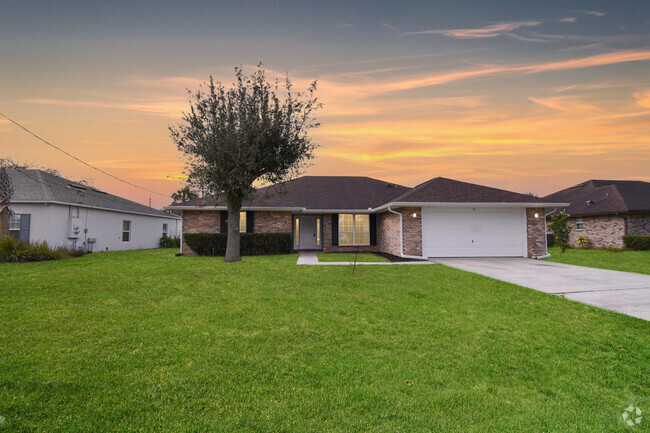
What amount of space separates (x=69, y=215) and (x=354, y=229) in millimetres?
15352

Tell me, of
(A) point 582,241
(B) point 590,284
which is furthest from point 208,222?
(A) point 582,241

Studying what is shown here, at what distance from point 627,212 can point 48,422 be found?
26296 millimetres

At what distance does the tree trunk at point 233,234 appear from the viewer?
13116 mm

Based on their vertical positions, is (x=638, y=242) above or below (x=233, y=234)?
below

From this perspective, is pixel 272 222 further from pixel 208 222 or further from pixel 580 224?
pixel 580 224

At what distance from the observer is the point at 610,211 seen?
1916cm

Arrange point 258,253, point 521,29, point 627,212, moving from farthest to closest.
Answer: point 627,212 < point 258,253 < point 521,29

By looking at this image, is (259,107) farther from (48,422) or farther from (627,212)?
(627,212)

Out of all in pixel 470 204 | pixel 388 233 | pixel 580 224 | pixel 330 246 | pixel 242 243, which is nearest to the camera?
pixel 470 204

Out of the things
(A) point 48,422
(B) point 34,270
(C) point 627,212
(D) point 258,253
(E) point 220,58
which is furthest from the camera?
(C) point 627,212

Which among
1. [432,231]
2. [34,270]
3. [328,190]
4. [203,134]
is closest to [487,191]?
[432,231]

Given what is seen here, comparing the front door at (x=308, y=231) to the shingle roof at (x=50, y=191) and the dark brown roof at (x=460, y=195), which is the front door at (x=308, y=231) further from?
the shingle roof at (x=50, y=191)

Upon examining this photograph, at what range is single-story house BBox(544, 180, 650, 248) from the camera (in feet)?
62.3

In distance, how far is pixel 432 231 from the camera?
14219mm
